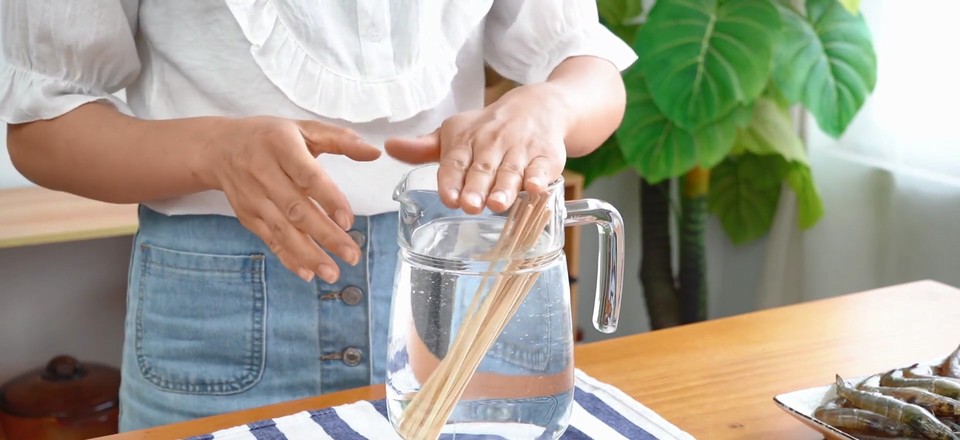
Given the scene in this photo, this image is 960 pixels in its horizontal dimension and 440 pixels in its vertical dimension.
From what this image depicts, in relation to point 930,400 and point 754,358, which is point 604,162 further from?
point 930,400

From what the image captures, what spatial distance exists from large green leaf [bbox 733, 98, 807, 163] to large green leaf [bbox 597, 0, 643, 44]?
32 centimetres

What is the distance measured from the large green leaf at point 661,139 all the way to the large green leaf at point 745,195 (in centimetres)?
35

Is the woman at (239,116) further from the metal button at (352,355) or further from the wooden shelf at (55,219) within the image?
the wooden shelf at (55,219)

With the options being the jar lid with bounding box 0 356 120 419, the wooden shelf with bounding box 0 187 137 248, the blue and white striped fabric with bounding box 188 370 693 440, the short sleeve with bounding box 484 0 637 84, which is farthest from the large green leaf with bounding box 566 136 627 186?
the blue and white striped fabric with bounding box 188 370 693 440

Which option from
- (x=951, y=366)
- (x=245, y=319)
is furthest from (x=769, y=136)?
(x=245, y=319)

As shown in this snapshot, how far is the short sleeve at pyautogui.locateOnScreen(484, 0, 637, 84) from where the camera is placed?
96 cm

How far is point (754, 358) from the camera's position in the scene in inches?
36.8

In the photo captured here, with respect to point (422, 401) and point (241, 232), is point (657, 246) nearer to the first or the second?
point (241, 232)

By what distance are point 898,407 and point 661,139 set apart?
1449 millimetres

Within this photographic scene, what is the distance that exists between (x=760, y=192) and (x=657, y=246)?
0.97ft

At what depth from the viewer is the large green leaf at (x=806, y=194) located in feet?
7.57

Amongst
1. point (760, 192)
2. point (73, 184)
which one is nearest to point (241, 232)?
point (73, 184)

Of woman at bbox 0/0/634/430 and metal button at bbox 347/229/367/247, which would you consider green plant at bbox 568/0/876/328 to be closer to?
woman at bbox 0/0/634/430

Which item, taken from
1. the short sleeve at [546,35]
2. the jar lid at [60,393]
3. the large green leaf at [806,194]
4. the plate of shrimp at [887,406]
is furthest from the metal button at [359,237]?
the large green leaf at [806,194]
